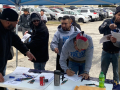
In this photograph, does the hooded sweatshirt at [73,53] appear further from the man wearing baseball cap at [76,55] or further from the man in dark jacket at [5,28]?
the man in dark jacket at [5,28]

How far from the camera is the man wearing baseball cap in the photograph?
2.79m

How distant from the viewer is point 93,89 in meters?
2.40

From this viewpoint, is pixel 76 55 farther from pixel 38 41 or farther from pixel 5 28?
pixel 5 28

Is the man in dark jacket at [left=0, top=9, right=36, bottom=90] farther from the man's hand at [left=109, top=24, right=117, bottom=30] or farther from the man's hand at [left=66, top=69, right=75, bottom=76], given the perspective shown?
the man's hand at [left=109, top=24, right=117, bottom=30]

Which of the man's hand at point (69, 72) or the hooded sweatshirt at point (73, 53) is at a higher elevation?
the hooded sweatshirt at point (73, 53)

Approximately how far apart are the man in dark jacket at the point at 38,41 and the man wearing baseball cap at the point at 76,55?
86 cm

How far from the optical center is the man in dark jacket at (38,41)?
3.69 metres

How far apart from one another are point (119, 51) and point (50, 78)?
6.01 ft

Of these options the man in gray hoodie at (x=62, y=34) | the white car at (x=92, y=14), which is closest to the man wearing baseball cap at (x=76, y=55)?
the man in gray hoodie at (x=62, y=34)

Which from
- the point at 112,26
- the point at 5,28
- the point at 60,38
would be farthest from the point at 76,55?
the point at 5,28

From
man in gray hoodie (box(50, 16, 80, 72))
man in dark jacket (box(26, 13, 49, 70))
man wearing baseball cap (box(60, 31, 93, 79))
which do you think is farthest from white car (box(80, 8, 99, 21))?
man wearing baseball cap (box(60, 31, 93, 79))

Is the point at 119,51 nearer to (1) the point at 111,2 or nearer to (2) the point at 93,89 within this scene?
(1) the point at 111,2

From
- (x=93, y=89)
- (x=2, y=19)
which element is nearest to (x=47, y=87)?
(x=93, y=89)

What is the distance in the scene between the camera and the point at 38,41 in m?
3.68
